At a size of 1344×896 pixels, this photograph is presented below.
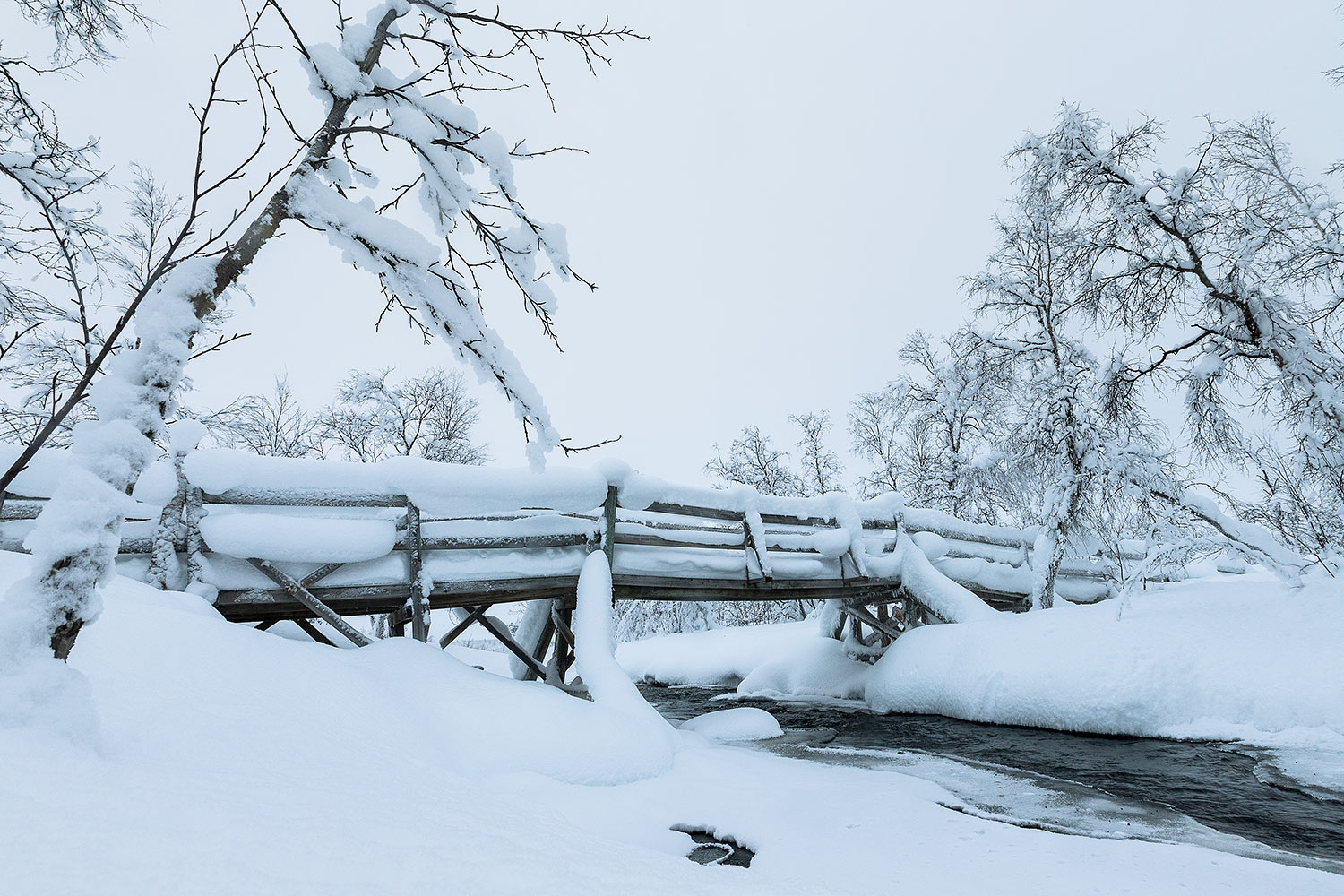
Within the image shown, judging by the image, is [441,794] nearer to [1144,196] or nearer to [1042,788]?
[1042,788]

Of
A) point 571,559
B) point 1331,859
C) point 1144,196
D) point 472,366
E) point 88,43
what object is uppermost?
point 1144,196

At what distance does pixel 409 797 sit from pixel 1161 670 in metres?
7.19

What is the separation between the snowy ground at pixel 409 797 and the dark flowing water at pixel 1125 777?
1.58 ft

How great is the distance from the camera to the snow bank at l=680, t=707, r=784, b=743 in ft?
23.9

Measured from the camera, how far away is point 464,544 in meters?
6.36

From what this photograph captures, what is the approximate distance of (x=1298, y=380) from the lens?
7188mm

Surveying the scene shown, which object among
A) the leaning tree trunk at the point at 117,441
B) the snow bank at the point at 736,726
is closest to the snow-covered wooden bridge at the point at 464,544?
the snow bank at the point at 736,726

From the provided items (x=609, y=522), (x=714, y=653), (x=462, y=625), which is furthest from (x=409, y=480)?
(x=714, y=653)

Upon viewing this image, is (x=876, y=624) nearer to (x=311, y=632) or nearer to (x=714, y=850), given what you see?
(x=714, y=850)

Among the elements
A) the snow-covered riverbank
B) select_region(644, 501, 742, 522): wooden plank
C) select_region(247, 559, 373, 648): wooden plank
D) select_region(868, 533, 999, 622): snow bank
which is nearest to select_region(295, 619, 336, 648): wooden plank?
select_region(247, 559, 373, 648): wooden plank

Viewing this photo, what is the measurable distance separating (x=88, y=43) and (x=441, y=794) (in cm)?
638

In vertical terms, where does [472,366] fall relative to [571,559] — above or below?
above

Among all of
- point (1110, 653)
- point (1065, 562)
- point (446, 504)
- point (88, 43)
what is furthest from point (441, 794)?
point (1065, 562)

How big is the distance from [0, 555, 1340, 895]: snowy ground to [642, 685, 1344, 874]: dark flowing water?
1.58 feet
